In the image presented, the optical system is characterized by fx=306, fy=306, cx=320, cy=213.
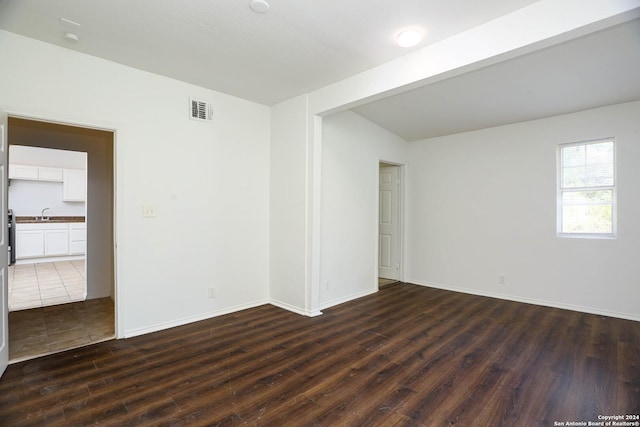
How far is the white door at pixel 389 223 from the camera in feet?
18.6

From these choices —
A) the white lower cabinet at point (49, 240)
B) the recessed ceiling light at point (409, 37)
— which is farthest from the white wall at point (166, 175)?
the white lower cabinet at point (49, 240)

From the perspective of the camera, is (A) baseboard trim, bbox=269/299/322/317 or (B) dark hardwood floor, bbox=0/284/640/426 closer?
(B) dark hardwood floor, bbox=0/284/640/426

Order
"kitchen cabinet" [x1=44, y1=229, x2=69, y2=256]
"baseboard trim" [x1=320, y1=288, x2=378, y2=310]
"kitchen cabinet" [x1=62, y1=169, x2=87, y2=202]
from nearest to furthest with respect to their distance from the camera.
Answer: "baseboard trim" [x1=320, y1=288, x2=378, y2=310] < "kitchen cabinet" [x1=44, y1=229, x2=69, y2=256] < "kitchen cabinet" [x1=62, y1=169, x2=87, y2=202]

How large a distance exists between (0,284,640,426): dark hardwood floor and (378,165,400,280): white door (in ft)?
6.98

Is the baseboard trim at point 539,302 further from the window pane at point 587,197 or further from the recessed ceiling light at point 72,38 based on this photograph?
the recessed ceiling light at point 72,38

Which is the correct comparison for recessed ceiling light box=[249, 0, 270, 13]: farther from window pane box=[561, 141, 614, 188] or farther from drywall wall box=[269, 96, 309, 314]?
window pane box=[561, 141, 614, 188]

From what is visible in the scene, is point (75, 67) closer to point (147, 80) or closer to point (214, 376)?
point (147, 80)

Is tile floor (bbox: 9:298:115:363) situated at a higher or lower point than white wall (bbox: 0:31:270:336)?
lower

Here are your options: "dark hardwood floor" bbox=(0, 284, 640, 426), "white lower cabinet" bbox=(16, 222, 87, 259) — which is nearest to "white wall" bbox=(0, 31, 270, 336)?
"dark hardwood floor" bbox=(0, 284, 640, 426)

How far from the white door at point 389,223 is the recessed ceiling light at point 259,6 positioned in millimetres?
3963

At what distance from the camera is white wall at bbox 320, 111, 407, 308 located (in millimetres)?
4176

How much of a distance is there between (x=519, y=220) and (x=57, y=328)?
5890 mm

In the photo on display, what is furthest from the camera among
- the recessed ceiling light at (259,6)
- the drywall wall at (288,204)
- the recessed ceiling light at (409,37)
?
the drywall wall at (288,204)

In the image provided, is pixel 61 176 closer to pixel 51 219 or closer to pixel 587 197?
pixel 51 219
